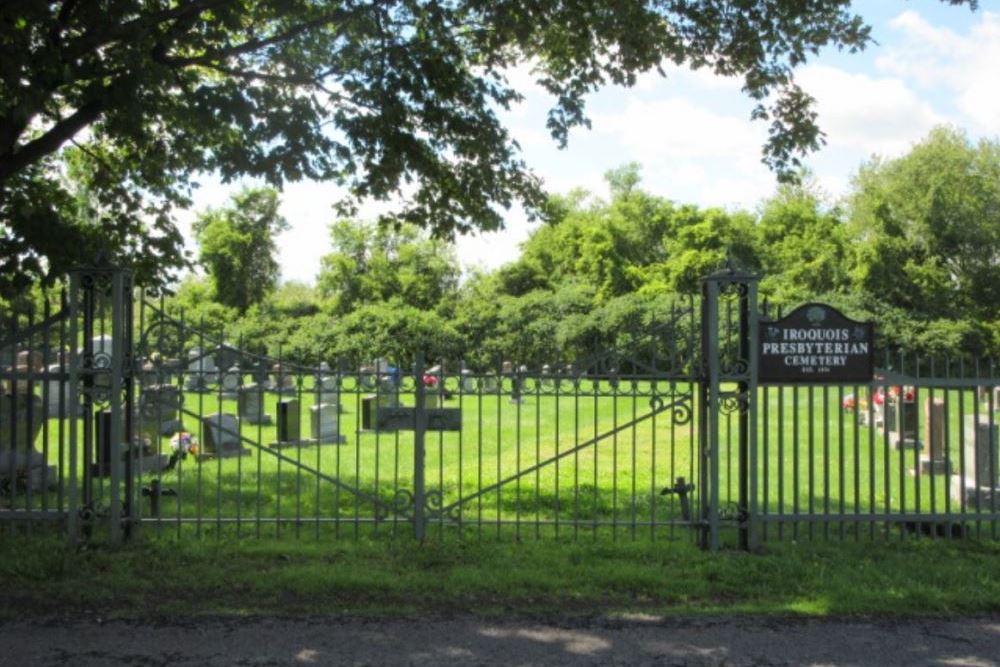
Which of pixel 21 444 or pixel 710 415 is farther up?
pixel 710 415

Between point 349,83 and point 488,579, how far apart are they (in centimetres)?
597

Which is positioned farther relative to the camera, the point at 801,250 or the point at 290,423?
the point at 801,250

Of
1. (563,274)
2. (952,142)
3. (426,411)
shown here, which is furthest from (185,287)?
(426,411)

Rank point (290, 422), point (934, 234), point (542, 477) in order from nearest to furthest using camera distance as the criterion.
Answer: point (542, 477)
point (290, 422)
point (934, 234)

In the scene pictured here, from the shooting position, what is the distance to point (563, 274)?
178 feet

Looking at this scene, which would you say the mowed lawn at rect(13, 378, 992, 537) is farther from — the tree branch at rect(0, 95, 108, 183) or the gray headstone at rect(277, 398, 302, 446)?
the tree branch at rect(0, 95, 108, 183)

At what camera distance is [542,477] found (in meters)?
12.3

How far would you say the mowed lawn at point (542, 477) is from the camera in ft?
25.7

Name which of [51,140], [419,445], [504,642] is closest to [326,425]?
[51,140]

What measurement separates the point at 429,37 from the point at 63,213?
215 inches

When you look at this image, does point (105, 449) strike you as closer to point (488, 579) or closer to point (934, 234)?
point (488, 579)

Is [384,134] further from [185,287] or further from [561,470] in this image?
[185,287]

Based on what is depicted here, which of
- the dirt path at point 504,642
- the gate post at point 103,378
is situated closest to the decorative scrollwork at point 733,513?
the dirt path at point 504,642

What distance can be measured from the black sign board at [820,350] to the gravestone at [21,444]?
20.8ft
